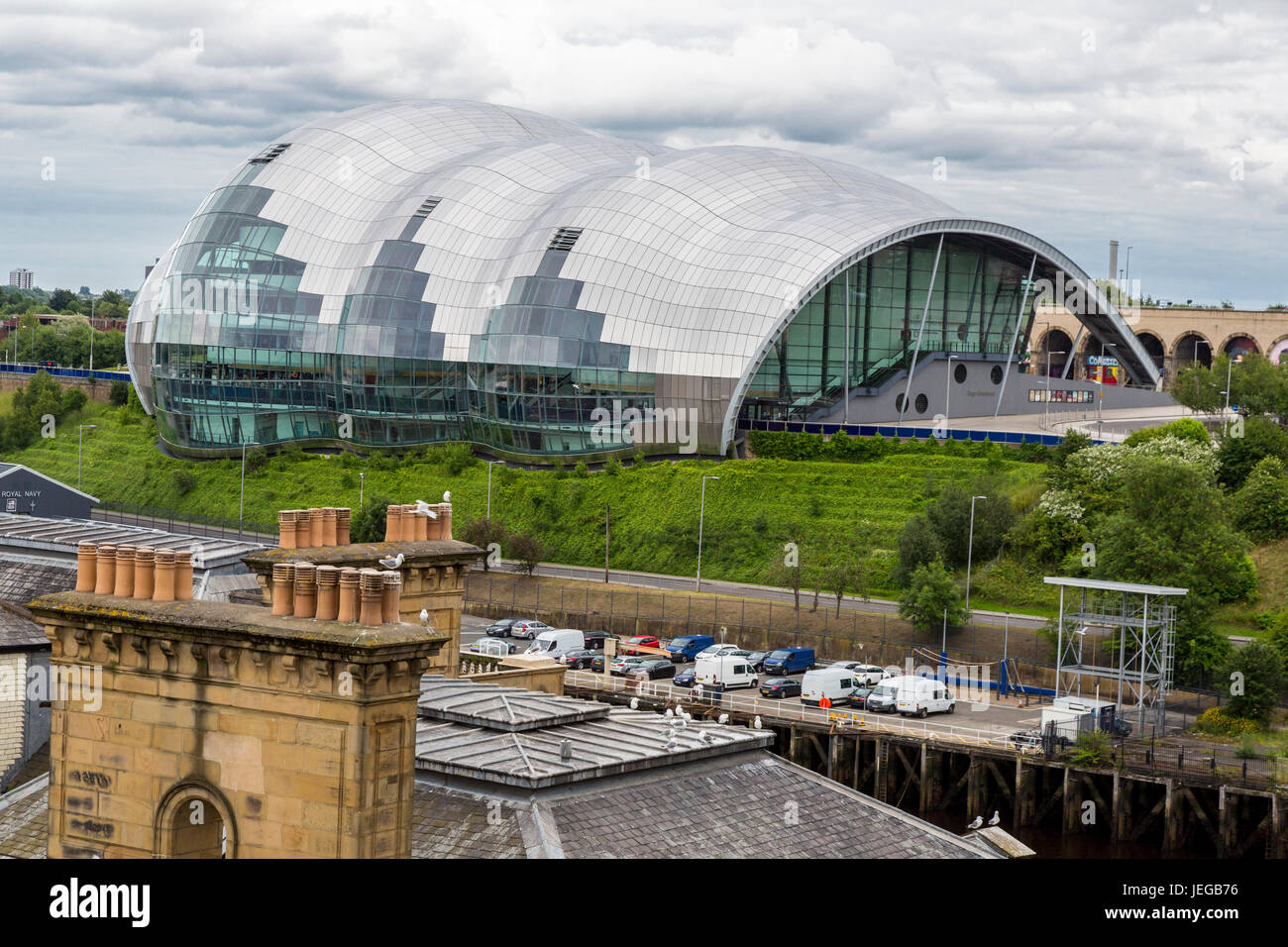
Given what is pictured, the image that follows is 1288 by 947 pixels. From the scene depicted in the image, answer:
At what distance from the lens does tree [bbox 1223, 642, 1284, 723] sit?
182ft

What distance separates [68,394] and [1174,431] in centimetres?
8603

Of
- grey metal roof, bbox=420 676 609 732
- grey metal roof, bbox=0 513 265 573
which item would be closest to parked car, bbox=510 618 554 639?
grey metal roof, bbox=0 513 265 573

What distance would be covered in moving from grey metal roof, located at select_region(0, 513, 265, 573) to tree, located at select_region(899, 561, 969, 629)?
27.5 meters

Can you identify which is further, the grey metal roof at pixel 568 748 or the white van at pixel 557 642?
the white van at pixel 557 642

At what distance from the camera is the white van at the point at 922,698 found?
57.2 m

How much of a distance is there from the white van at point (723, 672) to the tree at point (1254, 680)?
53.1ft

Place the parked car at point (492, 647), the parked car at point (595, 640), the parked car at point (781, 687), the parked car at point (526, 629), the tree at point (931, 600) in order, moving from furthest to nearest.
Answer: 1. the parked car at point (526, 629)
2. the parked car at point (595, 640)
3. the tree at point (931, 600)
4. the parked car at point (492, 647)
5. the parked car at point (781, 687)

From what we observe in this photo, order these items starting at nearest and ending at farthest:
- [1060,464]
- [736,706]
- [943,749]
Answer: [943,749], [736,706], [1060,464]

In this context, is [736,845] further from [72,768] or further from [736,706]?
[736,706]

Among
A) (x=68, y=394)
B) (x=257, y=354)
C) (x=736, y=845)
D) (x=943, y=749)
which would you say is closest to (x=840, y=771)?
(x=943, y=749)

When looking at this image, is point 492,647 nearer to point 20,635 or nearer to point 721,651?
point 721,651

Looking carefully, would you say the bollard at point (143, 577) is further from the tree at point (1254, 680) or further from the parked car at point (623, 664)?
the parked car at point (623, 664)

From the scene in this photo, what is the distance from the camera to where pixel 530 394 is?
97.9 meters

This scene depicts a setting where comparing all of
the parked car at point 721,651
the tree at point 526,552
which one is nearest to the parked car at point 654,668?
the parked car at point 721,651
